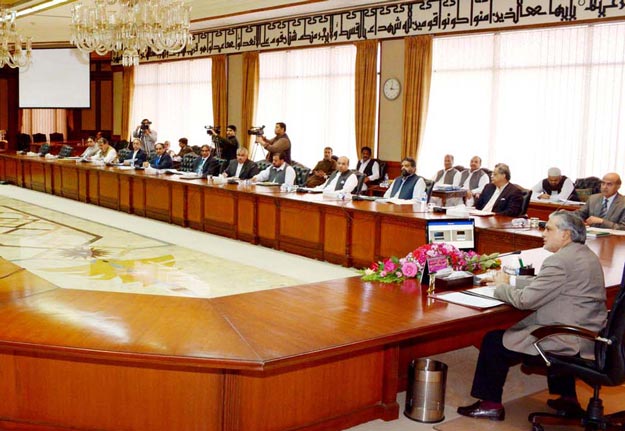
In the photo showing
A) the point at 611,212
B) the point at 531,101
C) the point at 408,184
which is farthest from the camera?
the point at 531,101

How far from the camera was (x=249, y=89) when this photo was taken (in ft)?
47.4

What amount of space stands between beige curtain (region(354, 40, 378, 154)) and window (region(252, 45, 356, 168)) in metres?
0.38

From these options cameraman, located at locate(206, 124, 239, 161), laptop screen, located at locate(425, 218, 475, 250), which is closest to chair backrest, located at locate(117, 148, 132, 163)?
cameraman, located at locate(206, 124, 239, 161)

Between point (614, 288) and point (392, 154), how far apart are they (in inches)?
302

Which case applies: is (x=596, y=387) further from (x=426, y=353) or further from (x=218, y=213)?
(x=218, y=213)

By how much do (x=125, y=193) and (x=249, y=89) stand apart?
390 cm

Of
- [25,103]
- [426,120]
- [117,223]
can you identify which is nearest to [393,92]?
[426,120]

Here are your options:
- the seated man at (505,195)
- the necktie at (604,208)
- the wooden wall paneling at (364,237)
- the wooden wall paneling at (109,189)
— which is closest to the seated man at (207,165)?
the wooden wall paneling at (109,189)

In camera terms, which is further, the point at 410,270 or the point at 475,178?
the point at 475,178

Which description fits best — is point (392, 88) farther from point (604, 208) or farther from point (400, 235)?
point (604, 208)

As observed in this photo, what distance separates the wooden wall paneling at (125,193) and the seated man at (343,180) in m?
3.56

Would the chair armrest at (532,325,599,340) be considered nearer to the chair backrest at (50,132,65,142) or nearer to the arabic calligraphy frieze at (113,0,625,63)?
the arabic calligraphy frieze at (113,0,625,63)

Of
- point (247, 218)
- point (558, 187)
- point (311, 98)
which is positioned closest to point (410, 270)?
point (247, 218)

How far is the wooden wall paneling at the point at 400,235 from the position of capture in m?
7.06
